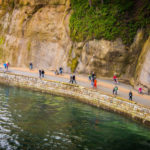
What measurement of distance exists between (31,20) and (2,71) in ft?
41.9

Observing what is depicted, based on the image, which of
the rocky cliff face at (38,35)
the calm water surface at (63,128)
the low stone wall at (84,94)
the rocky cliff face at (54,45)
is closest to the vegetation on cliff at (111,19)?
the rocky cliff face at (54,45)

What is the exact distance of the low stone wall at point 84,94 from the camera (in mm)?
22391

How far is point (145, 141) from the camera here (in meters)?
18.2

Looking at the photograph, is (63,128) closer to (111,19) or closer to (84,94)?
(84,94)

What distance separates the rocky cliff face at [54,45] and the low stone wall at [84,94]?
605cm

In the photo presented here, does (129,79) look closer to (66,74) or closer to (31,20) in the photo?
(66,74)

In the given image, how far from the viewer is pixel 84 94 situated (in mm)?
28719

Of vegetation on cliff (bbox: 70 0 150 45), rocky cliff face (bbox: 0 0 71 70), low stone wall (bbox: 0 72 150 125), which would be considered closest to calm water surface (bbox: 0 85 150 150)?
low stone wall (bbox: 0 72 150 125)

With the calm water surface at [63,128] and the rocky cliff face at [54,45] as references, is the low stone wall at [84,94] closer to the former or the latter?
the calm water surface at [63,128]

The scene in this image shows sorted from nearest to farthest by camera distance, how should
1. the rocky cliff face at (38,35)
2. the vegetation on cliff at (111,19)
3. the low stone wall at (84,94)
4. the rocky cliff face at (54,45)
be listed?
the low stone wall at (84,94), the vegetation on cliff at (111,19), the rocky cliff face at (54,45), the rocky cliff face at (38,35)

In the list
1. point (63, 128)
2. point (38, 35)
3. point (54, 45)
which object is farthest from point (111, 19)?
point (63, 128)

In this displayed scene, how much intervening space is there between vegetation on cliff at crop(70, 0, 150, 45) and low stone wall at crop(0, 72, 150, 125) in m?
9.48

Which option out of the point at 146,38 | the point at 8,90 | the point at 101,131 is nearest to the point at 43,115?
the point at 101,131

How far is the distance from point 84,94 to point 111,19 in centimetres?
1261
